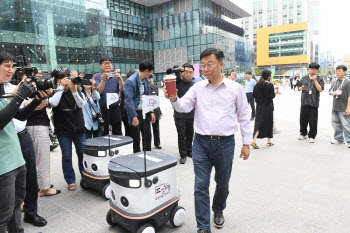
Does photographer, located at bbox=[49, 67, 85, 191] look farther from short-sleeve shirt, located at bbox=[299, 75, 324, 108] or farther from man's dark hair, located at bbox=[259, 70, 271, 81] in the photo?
short-sleeve shirt, located at bbox=[299, 75, 324, 108]

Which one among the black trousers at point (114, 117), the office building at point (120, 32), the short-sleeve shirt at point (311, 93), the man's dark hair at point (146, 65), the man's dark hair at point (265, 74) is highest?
the office building at point (120, 32)

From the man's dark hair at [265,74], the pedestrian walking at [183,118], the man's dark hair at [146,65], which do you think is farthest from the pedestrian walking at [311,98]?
the man's dark hair at [146,65]

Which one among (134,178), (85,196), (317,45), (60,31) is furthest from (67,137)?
(317,45)

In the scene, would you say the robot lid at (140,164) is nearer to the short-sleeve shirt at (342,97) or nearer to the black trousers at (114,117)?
the black trousers at (114,117)

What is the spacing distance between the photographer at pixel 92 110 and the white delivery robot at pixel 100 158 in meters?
0.61

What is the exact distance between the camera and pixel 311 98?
6.04 metres

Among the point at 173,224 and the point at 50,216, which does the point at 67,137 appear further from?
the point at 173,224

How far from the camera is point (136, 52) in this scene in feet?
124

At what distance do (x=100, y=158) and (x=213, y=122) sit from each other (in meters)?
1.80

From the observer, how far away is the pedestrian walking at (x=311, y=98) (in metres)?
5.88

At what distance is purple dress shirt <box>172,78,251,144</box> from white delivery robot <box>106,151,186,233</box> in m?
0.57

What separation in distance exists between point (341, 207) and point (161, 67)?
39.5 metres

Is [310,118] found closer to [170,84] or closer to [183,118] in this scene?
[183,118]

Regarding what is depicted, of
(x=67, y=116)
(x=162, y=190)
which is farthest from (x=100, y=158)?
(x=162, y=190)
